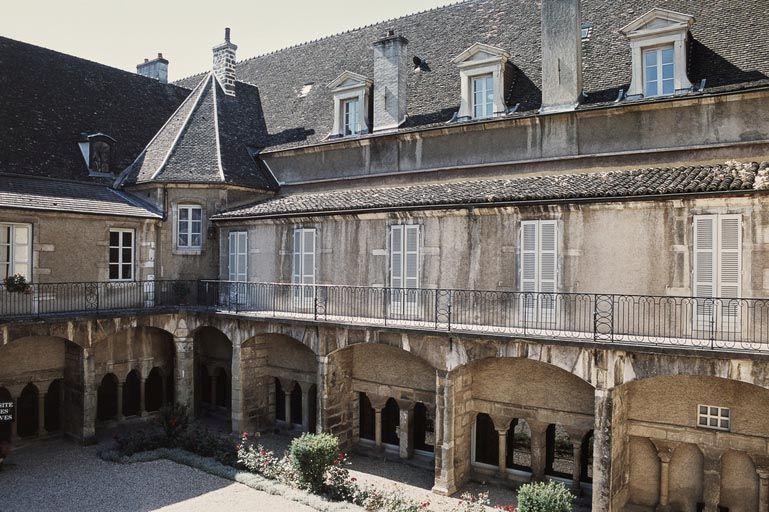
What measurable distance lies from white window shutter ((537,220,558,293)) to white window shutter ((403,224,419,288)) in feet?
11.4

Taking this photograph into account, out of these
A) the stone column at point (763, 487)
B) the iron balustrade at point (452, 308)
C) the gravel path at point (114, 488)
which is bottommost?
the gravel path at point (114, 488)

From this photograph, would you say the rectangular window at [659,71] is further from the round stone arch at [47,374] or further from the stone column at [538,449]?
the round stone arch at [47,374]

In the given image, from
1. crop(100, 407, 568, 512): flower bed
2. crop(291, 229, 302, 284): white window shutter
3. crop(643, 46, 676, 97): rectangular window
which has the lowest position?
crop(100, 407, 568, 512): flower bed

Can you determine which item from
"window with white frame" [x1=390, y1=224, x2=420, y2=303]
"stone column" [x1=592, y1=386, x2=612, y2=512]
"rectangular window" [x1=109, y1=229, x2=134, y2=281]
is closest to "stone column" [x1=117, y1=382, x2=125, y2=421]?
"rectangular window" [x1=109, y1=229, x2=134, y2=281]

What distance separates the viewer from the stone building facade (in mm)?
14086

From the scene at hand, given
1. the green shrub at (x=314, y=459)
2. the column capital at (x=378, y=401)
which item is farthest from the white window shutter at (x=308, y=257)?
the green shrub at (x=314, y=459)

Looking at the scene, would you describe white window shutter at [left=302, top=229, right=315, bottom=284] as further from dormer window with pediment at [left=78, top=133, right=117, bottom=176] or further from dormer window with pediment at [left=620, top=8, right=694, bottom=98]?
dormer window with pediment at [left=620, top=8, right=694, bottom=98]

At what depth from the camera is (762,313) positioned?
42.3 ft

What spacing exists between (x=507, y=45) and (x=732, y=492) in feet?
46.4

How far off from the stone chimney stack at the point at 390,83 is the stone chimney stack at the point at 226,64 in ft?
25.6

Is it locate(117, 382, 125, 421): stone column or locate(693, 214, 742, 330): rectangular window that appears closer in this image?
locate(693, 214, 742, 330): rectangular window

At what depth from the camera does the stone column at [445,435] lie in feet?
52.1

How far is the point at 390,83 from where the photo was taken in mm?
20797

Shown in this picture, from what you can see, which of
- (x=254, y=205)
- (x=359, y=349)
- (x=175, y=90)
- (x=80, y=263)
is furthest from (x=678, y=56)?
(x=175, y=90)
